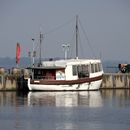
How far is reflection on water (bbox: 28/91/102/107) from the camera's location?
74.7m

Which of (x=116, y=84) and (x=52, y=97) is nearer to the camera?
(x=52, y=97)

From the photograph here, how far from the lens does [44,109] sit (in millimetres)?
67875

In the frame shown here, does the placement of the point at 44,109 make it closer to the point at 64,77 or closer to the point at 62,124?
the point at 62,124

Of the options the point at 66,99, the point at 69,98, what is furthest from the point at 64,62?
the point at 66,99

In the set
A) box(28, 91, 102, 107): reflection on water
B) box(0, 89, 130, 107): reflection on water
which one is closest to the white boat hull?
box(0, 89, 130, 107): reflection on water

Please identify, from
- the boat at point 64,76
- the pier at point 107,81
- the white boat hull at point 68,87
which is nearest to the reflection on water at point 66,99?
the white boat hull at point 68,87

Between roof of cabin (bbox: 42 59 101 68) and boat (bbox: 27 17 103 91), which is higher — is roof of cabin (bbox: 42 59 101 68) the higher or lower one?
the higher one

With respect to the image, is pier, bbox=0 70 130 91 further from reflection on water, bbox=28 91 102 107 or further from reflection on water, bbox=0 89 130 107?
reflection on water, bbox=28 91 102 107

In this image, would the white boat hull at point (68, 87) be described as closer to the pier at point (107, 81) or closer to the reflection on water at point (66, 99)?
the reflection on water at point (66, 99)

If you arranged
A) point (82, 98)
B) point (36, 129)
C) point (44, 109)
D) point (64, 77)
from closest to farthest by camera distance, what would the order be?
point (36, 129)
point (44, 109)
point (82, 98)
point (64, 77)

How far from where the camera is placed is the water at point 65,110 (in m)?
55.3

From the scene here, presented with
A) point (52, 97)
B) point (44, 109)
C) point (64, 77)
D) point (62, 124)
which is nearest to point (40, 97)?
point (52, 97)

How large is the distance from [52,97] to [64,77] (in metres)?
8.98

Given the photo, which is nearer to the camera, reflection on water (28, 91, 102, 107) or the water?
the water
